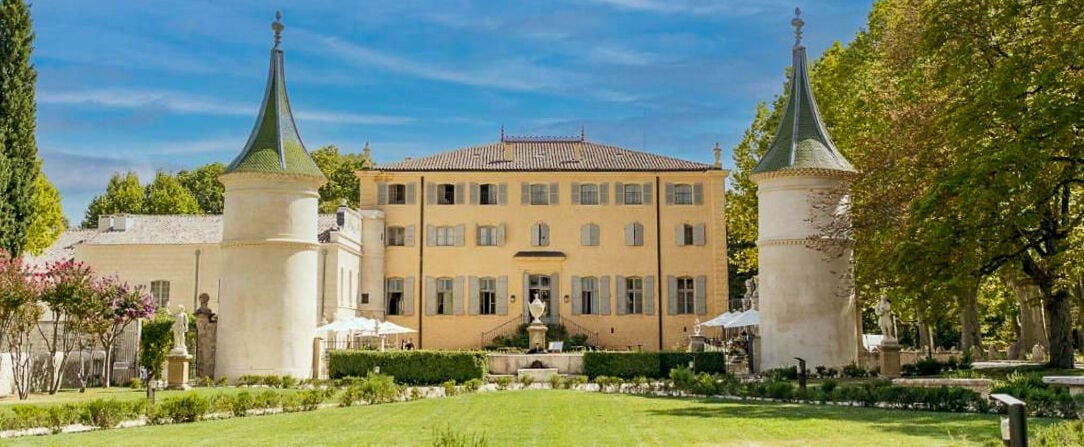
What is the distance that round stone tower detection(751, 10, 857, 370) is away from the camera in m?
29.0

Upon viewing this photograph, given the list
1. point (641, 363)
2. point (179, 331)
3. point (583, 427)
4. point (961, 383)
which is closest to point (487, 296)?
point (641, 363)

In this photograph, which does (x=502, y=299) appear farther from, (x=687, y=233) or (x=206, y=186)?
(x=206, y=186)

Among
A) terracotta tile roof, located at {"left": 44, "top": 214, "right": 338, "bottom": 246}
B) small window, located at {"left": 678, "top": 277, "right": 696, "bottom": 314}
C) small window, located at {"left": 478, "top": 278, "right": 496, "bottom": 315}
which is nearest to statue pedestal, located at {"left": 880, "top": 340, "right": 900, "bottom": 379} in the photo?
small window, located at {"left": 678, "top": 277, "right": 696, "bottom": 314}

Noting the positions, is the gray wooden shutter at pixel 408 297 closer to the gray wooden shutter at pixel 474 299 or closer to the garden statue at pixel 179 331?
the gray wooden shutter at pixel 474 299

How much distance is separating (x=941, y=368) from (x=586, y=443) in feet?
59.0

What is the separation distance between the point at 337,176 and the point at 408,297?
2122 centimetres

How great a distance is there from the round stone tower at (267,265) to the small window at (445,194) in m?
17.9

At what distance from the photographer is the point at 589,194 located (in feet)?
157

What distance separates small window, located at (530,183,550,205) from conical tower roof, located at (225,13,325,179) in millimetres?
18275

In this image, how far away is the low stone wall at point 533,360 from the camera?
32.4 meters

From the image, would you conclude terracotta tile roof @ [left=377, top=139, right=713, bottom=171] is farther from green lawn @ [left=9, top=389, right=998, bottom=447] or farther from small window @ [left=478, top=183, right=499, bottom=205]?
green lawn @ [left=9, top=389, right=998, bottom=447]

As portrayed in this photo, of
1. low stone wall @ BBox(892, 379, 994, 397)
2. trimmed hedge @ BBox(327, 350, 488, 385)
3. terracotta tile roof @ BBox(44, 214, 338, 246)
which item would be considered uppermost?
terracotta tile roof @ BBox(44, 214, 338, 246)

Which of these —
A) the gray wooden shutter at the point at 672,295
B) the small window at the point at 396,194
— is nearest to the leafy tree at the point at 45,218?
the small window at the point at 396,194

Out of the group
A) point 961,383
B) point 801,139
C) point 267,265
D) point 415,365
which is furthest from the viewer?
point 801,139
